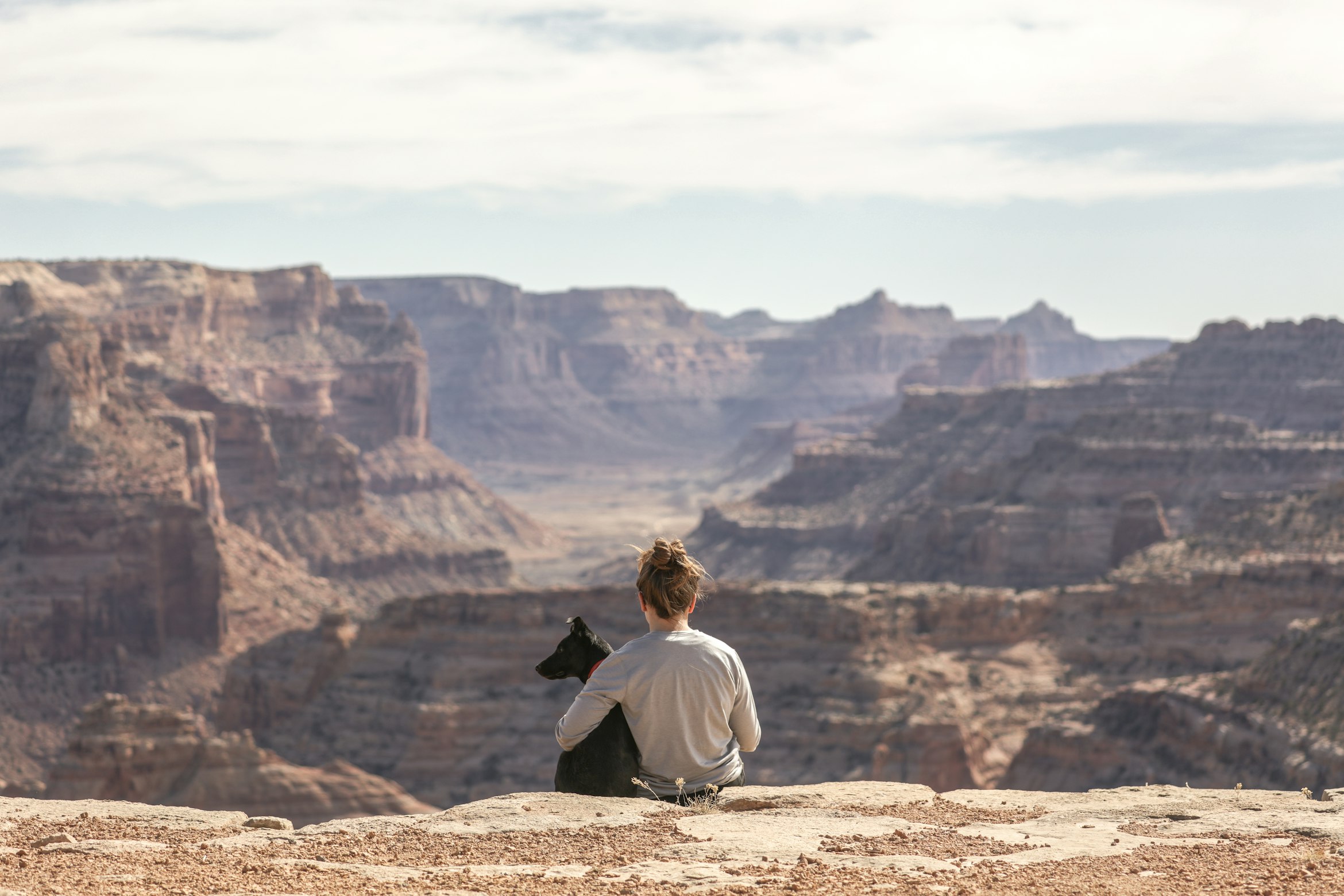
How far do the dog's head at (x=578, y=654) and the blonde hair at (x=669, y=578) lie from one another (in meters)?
1.04

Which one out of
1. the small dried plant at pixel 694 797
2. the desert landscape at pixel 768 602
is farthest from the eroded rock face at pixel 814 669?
the small dried plant at pixel 694 797

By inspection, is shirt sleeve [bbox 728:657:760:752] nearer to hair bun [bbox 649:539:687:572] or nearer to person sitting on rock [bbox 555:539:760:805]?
person sitting on rock [bbox 555:539:760:805]

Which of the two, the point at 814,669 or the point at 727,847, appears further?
the point at 814,669

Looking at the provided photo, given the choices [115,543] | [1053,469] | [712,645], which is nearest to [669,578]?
[712,645]

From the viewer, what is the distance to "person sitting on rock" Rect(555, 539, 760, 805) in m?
16.7

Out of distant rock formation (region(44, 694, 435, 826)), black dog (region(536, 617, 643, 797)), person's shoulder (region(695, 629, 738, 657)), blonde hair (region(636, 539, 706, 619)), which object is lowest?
distant rock formation (region(44, 694, 435, 826))

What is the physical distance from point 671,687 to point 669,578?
3.63ft

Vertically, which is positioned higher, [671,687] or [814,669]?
[671,687]

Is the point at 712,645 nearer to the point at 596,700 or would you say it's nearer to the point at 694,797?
the point at 596,700

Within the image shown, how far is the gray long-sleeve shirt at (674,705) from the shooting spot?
1694cm

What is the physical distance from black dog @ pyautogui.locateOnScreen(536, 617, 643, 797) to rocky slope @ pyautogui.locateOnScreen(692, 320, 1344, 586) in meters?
96.7

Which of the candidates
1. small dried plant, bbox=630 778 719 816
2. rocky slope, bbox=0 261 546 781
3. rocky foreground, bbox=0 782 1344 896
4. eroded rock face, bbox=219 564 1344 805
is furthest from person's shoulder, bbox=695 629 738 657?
rocky slope, bbox=0 261 546 781

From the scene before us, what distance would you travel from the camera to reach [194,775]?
62281mm

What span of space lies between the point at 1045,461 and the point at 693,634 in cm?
12275
